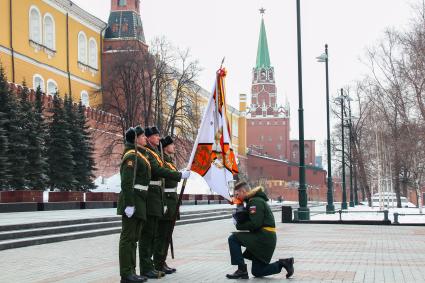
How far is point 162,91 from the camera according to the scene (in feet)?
155

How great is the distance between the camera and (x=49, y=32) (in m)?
51.0

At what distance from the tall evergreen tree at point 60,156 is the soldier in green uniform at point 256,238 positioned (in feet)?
98.2

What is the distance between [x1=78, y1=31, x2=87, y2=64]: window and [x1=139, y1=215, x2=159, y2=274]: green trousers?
159 feet

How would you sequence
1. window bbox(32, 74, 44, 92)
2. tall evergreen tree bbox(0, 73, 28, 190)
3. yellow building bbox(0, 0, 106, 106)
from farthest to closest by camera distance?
window bbox(32, 74, 44, 92) → yellow building bbox(0, 0, 106, 106) → tall evergreen tree bbox(0, 73, 28, 190)

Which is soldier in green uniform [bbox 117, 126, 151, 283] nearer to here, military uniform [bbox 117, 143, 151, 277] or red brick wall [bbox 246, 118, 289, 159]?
military uniform [bbox 117, 143, 151, 277]

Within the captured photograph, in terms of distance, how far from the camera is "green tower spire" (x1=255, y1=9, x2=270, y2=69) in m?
133

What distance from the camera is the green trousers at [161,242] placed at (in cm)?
938

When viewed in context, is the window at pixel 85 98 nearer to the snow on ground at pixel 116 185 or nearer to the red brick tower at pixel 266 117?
the snow on ground at pixel 116 185

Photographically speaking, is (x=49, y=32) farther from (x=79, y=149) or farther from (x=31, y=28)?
(x=79, y=149)

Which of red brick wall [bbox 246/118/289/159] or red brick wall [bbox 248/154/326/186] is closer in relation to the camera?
red brick wall [bbox 248/154/326/186]

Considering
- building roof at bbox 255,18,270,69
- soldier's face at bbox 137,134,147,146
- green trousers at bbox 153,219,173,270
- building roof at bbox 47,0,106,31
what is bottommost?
green trousers at bbox 153,219,173,270

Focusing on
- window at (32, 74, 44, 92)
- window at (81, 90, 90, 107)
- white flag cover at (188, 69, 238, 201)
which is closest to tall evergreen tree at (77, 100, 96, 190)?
window at (32, 74, 44, 92)

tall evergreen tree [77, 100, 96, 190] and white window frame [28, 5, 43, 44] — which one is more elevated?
white window frame [28, 5, 43, 44]

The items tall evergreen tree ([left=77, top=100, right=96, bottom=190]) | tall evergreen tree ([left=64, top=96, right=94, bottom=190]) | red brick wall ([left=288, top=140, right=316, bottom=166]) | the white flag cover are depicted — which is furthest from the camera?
red brick wall ([left=288, top=140, right=316, bottom=166])
